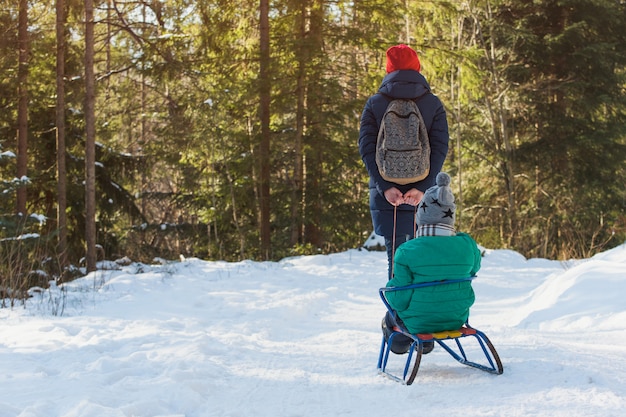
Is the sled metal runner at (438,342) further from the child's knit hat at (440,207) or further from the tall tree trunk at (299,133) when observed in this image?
the tall tree trunk at (299,133)

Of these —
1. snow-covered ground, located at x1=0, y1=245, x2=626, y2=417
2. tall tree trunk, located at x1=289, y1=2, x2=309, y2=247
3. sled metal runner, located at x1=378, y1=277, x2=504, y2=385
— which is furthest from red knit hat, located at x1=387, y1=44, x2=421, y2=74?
tall tree trunk, located at x1=289, y1=2, x2=309, y2=247

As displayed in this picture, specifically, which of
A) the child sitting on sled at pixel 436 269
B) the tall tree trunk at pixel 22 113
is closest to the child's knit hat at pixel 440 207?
the child sitting on sled at pixel 436 269

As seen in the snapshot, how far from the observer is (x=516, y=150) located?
1852cm

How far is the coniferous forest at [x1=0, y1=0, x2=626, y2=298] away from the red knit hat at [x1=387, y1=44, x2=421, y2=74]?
9.15 m

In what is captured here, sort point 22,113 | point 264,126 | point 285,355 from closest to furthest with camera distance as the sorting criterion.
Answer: point 285,355 → point 264,126 → point 22,113

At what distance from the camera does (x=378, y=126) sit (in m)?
4.63

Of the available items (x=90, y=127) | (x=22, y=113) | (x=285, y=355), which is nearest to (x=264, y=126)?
(x=90, y=127)

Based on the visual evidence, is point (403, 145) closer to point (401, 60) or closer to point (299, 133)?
point (401, 60)

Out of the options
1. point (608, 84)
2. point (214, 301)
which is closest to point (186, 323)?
point (214, 301)

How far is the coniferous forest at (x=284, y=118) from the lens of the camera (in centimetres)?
1434

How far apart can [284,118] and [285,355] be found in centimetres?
1313

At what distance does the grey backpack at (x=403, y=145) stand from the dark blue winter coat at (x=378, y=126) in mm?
85

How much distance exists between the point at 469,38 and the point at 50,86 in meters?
12.9

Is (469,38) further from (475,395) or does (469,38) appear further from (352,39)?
(475,395)
